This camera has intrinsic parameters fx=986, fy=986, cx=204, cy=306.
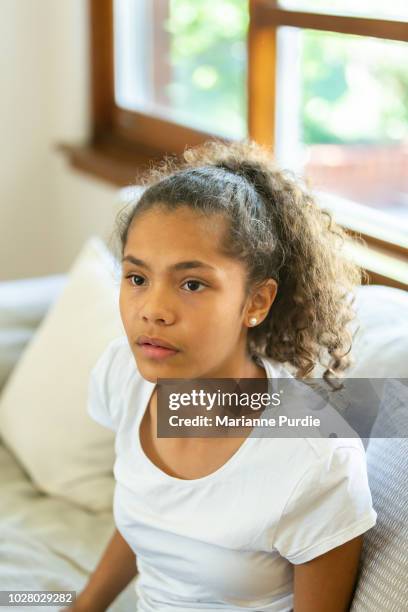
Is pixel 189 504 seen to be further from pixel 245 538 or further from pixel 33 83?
pixel 33 83

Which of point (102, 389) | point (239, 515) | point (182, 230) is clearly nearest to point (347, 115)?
point (102, 389)

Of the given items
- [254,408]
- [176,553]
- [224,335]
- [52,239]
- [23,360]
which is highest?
[224,335]

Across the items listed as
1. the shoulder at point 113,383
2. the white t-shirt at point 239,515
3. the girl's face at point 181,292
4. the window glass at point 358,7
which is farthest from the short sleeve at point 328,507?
the window glass at point 358,7

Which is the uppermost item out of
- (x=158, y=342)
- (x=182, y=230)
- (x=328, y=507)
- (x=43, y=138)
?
(x=182, y=230)

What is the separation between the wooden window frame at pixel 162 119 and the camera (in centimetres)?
195

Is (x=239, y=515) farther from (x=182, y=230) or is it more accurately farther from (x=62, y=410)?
(x=62, y=410)

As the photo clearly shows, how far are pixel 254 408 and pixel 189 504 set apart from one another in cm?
14

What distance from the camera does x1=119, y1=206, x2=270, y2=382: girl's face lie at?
111 centimetres

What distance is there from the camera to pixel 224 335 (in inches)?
45.0

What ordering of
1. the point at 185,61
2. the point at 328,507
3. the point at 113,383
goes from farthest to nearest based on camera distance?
the point at 185,61 < the point at 113,383 < the point at 328,507

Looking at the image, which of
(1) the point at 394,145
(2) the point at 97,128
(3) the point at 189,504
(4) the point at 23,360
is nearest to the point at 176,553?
(3) the point at 189,504

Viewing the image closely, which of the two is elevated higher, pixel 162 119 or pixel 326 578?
pixel 326 578

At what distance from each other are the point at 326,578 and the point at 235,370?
0.87 ft

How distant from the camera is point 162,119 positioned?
111 inches
